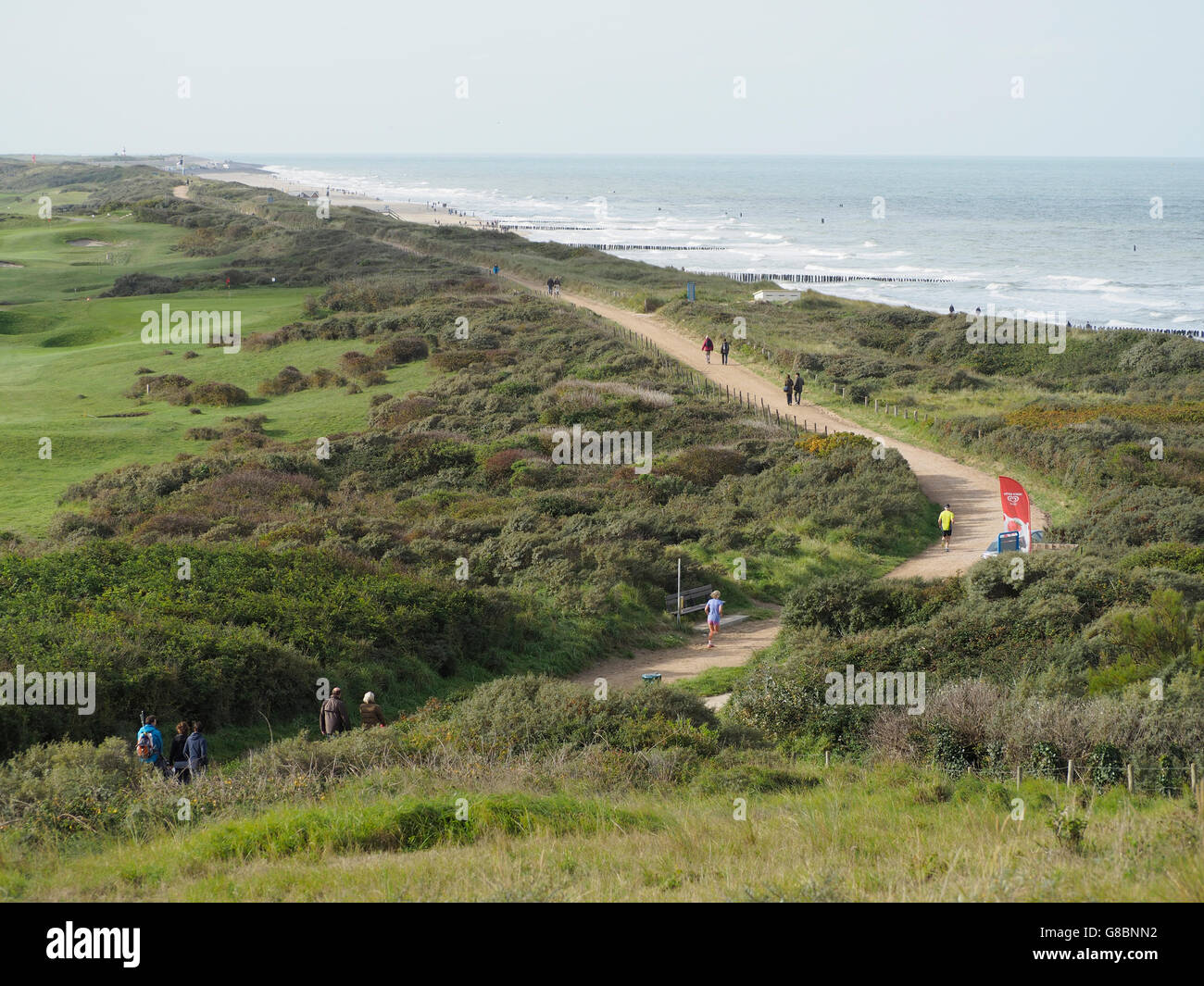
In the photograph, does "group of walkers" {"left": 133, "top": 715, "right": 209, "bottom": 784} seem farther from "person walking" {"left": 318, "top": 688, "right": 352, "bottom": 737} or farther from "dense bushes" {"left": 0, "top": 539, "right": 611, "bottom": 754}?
"person walking" {"left": 318, "top": 688, "right": 352, "bottom": 737}

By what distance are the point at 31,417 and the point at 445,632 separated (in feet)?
89.6

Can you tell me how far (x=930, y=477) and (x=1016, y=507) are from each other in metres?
8.94

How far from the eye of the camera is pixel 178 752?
1248cm

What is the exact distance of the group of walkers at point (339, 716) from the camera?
13.6m

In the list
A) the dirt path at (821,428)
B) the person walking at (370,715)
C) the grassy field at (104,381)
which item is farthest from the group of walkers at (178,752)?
the grassy field at (104,381)

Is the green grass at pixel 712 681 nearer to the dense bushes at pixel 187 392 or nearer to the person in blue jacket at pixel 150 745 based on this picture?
the person in blue jacket at pixel 150 745

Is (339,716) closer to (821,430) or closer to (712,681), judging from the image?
(712,681)

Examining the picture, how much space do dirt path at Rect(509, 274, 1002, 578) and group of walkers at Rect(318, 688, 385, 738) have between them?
12.7m

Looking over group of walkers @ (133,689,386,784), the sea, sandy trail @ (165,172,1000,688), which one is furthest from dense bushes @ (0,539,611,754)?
the sea

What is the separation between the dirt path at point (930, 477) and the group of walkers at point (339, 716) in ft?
41.5

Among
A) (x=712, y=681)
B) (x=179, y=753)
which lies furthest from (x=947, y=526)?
(x=179, y=753)

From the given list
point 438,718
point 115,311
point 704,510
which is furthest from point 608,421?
point 115,311

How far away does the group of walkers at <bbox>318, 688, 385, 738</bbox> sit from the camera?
13586 millimetres
